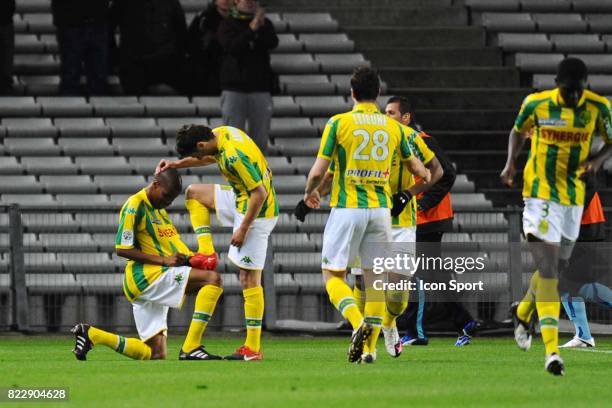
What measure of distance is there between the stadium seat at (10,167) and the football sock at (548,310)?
10.5m

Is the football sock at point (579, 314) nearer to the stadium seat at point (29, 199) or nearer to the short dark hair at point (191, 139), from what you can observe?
the short dark hair at point (191, 139)

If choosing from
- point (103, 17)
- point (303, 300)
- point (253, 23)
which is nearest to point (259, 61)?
point (253, 23)

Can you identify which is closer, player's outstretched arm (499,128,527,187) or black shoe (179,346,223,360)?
player's outstretched arm (499,128,527,187)

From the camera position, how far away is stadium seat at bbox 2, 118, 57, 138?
2038 centimetres

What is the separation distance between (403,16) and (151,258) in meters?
11.4

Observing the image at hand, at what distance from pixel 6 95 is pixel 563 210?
1192 cm

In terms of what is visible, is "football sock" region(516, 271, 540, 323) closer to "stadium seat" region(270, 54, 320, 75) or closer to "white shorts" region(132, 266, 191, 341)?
"white shorts" region(132, 266, 191, 341)

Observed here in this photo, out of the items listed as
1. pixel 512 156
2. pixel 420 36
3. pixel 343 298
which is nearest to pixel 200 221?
pixel 343 298

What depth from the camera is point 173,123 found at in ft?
67.8

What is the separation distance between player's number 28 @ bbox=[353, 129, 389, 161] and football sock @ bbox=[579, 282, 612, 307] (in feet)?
15.3

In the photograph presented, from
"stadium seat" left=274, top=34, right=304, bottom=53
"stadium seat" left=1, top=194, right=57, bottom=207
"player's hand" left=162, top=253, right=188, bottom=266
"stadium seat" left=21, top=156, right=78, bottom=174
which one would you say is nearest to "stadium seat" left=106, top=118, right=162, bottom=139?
"stadium seat" left=21, top=156, right=78, bottom=174

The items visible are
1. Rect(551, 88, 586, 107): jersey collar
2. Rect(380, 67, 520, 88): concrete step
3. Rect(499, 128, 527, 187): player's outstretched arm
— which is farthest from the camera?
Rect(380, 67, 520, 88): concrete step

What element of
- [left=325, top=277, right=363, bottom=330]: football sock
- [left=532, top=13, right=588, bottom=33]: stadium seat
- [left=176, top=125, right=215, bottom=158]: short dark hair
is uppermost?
[left=532, top=13, right=588, bottom=33]: stadium seat

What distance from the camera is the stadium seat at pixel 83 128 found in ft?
67.2
